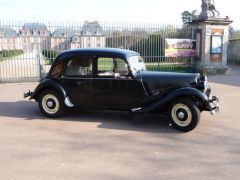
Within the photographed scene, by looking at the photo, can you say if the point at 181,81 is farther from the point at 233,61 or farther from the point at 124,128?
the point at 233,61

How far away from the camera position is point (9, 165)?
14.8ft

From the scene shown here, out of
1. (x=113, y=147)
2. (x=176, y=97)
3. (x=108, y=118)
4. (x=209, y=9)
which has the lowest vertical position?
(x=113, y=147)

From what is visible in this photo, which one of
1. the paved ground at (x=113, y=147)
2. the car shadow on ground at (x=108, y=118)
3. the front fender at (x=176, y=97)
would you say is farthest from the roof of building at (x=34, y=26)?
the front fender at (x=176, y=97)

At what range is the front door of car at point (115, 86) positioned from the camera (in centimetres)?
672

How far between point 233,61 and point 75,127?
66.6 feet

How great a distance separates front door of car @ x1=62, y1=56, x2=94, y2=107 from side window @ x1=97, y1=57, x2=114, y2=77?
0.19 metres

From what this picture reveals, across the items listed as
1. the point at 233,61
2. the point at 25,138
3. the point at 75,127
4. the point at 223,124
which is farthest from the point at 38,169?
the point at 233,61

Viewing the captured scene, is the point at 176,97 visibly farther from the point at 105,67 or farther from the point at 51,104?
the point at 51,104

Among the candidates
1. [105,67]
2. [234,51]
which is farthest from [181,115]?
[234,51]

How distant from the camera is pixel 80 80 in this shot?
7074mm

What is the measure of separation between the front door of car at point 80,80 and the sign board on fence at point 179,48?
31.8 feet

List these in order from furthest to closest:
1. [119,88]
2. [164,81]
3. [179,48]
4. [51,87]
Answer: [179,48]
[51,87]
[119,88]
[164,81]

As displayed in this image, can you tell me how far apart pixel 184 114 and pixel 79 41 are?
1014 cm

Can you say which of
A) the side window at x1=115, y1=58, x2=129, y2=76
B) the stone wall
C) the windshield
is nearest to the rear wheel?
the side window at x1=115, y1=58, x2=129, y2=76
